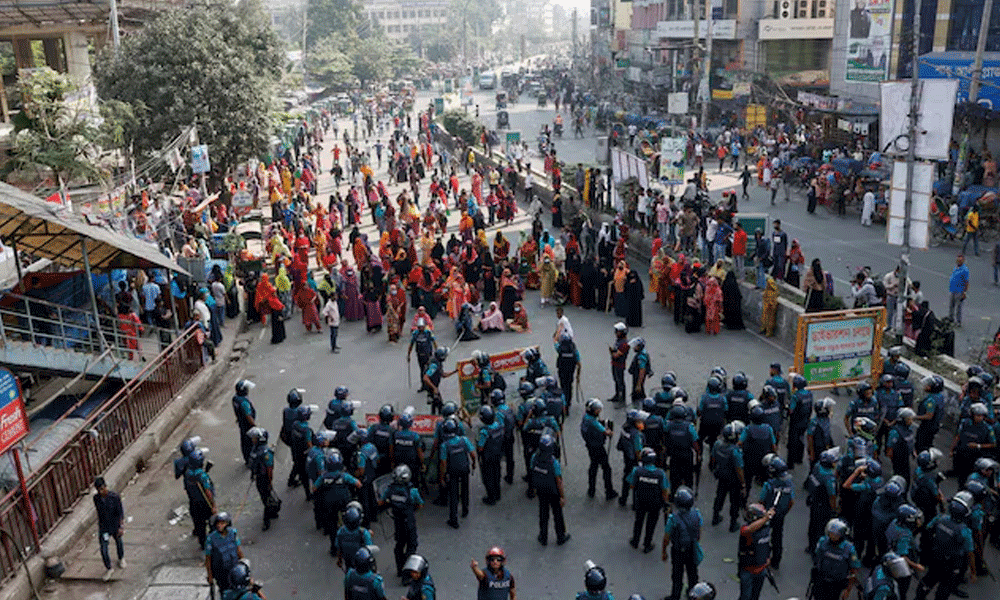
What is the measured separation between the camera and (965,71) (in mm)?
26688

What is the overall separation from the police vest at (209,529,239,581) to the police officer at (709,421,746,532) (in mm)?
5140

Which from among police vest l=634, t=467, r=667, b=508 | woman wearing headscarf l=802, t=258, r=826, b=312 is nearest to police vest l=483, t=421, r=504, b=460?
police vest l=634, t=467, r=667, b=508

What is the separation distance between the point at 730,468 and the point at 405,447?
3.65 meters

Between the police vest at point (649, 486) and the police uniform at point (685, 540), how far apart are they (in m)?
0.74

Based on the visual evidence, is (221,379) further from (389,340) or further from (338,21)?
(338,21)

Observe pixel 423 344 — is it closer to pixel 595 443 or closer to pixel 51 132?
pixel 595 443

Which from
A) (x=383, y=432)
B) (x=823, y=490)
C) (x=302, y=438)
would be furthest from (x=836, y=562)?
(x=302, y=438)

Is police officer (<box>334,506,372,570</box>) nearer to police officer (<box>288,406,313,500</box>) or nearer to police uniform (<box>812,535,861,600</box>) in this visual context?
police officer (<box>288,406,313,500</box>)

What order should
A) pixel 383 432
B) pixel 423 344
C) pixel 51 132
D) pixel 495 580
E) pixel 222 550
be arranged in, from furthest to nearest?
pixel 51 132 < pixel 423 344 < pixel 383 432 < pixel 222 550 < pixel 495 580

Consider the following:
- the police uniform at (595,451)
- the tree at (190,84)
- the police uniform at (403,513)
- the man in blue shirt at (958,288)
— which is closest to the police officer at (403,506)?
the police uniform at (403,513)

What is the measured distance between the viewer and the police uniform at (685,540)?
27.2ft

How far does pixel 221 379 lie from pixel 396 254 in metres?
5.81

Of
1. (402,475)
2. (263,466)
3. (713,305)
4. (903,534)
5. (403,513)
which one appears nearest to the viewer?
(903,534)

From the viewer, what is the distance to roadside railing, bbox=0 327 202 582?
9.61 m
